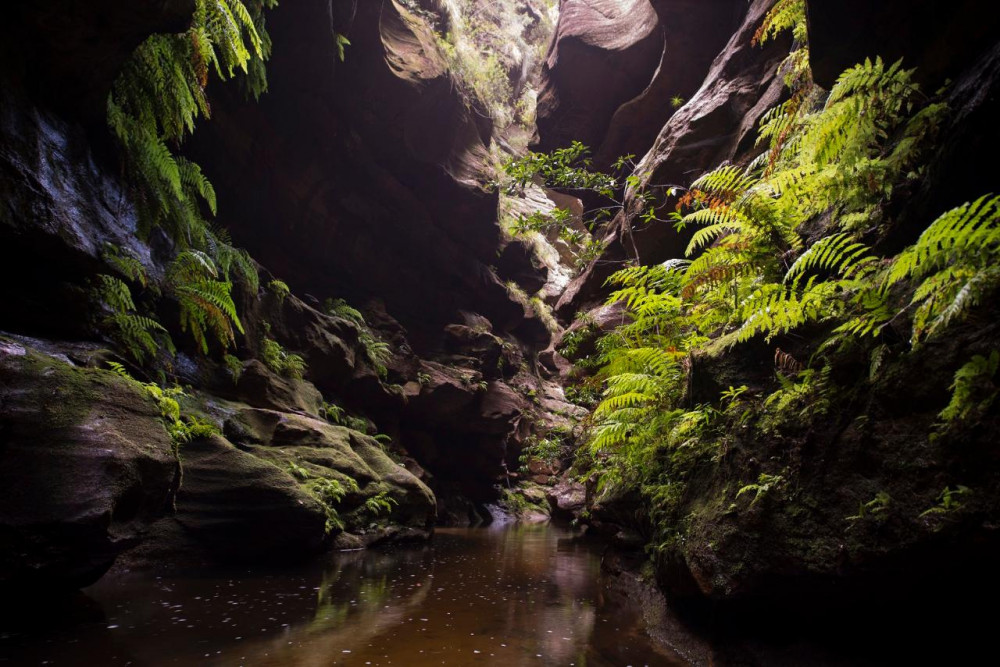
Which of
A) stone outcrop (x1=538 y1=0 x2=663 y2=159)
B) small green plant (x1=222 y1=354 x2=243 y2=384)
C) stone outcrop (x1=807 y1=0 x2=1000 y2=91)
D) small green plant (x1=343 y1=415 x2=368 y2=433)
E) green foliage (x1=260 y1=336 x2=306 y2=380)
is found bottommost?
small green plant (x1=343 y1=415 x2=368 y2=433)

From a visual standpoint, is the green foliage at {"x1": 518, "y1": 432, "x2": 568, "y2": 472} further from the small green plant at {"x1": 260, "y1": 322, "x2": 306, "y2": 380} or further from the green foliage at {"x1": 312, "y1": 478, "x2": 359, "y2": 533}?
the green foliage at {"x1": 312, "y1": 478, "x2": 359, "y2": 533}

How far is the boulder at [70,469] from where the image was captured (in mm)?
3355

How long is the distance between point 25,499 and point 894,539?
16.8ft

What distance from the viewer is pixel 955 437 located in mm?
2156

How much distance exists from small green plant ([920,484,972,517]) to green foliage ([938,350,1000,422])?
298mm

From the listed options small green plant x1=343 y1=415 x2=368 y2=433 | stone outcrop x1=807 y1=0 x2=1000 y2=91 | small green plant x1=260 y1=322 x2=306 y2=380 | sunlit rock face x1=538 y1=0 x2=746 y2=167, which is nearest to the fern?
small green plant x1=260 y1=322 x2=306 y2=380

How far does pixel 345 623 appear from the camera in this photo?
3.86 metres

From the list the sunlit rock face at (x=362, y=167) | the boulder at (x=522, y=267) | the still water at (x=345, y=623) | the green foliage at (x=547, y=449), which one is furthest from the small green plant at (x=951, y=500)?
the boulder at (x=522, y=267)

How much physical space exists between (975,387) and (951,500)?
48cm

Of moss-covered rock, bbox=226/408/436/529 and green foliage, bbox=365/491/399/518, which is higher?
moss-covered rock, bbox=226/408/436/529

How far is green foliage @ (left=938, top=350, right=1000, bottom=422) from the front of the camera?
79.4 inches

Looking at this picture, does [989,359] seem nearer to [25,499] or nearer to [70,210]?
[25,499]

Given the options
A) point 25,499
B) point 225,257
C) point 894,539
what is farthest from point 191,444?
point 894,539

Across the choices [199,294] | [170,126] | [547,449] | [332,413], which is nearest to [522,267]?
[547,449]
